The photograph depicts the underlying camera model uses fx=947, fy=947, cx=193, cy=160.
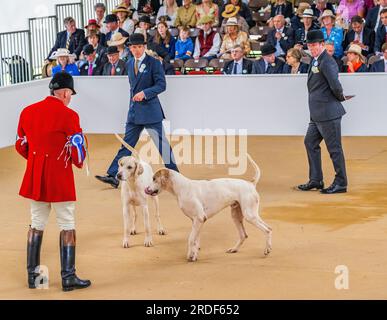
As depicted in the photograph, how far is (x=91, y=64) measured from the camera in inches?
664

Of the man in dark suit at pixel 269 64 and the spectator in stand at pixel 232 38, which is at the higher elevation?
the spectator in stand at pixel 232 38

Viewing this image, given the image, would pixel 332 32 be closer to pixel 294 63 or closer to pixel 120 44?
pixel 294 63

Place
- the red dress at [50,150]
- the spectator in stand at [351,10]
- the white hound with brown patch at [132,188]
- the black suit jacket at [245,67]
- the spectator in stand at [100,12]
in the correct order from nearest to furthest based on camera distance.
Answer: the red dress at [50,150] → the white hound with brown patch at [132,188] → the black suit jacket at [245,67] → the spectator in stand at [351,10] → the spectator in stand at [100,12]

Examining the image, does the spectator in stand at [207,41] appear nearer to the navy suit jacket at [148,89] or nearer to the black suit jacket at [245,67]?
the black suit jacket at [245,67]

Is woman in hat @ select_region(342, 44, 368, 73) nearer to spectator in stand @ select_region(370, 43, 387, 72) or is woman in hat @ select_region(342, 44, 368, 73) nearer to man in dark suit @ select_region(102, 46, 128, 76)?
spectator in stand @ select_region(370, 43, 387, 72)

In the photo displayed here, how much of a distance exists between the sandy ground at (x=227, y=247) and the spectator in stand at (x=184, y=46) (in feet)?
18.9

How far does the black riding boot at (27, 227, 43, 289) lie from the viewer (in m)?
7.66

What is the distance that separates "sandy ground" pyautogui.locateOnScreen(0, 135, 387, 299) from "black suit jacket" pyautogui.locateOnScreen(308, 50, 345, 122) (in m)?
0.95

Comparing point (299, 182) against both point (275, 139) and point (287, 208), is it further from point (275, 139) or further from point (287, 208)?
point (275, 139)

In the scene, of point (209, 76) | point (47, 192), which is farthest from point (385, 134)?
point (47, 192)

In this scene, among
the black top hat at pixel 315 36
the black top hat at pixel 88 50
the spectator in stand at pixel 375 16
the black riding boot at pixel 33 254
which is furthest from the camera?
the black top hat at pixel 88 50

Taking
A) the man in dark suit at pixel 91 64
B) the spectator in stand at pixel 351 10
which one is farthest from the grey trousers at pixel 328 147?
the spectator in stand at pixel 351 10

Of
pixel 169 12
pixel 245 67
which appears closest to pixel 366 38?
pixel 245 67

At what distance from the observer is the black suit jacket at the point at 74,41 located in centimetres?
1850
